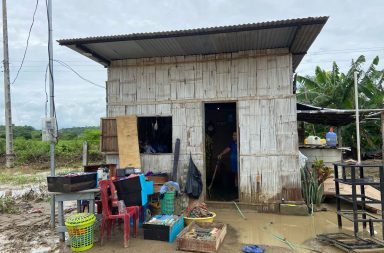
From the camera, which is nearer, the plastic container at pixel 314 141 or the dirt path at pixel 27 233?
the dirt path at pixel 27 233

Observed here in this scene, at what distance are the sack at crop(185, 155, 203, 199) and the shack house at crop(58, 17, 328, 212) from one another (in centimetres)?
15

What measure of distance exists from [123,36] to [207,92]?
90.7 inches

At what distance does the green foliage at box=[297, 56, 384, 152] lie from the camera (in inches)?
606

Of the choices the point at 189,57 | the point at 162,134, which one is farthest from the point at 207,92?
the point at 162,134

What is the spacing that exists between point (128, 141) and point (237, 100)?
279 centimetres

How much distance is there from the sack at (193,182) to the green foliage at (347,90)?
1098 centimetres

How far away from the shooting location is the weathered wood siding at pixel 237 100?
6848 millimetres

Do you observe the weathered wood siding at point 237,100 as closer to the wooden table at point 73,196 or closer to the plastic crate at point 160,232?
the plastic crate at point 160,232

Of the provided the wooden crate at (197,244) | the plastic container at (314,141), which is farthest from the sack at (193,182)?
the plastic container at (314,141)

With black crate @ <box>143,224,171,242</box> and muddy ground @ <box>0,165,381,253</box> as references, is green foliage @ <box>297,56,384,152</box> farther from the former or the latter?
black crate @ <box>143,224,171,242</box>

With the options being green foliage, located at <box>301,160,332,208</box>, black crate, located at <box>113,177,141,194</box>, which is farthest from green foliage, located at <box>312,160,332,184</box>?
black crate, located at <box>113,177,141,194</box>

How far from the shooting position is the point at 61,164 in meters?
18.6

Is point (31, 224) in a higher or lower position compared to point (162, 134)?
lower

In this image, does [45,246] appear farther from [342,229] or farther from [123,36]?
[342,229]
